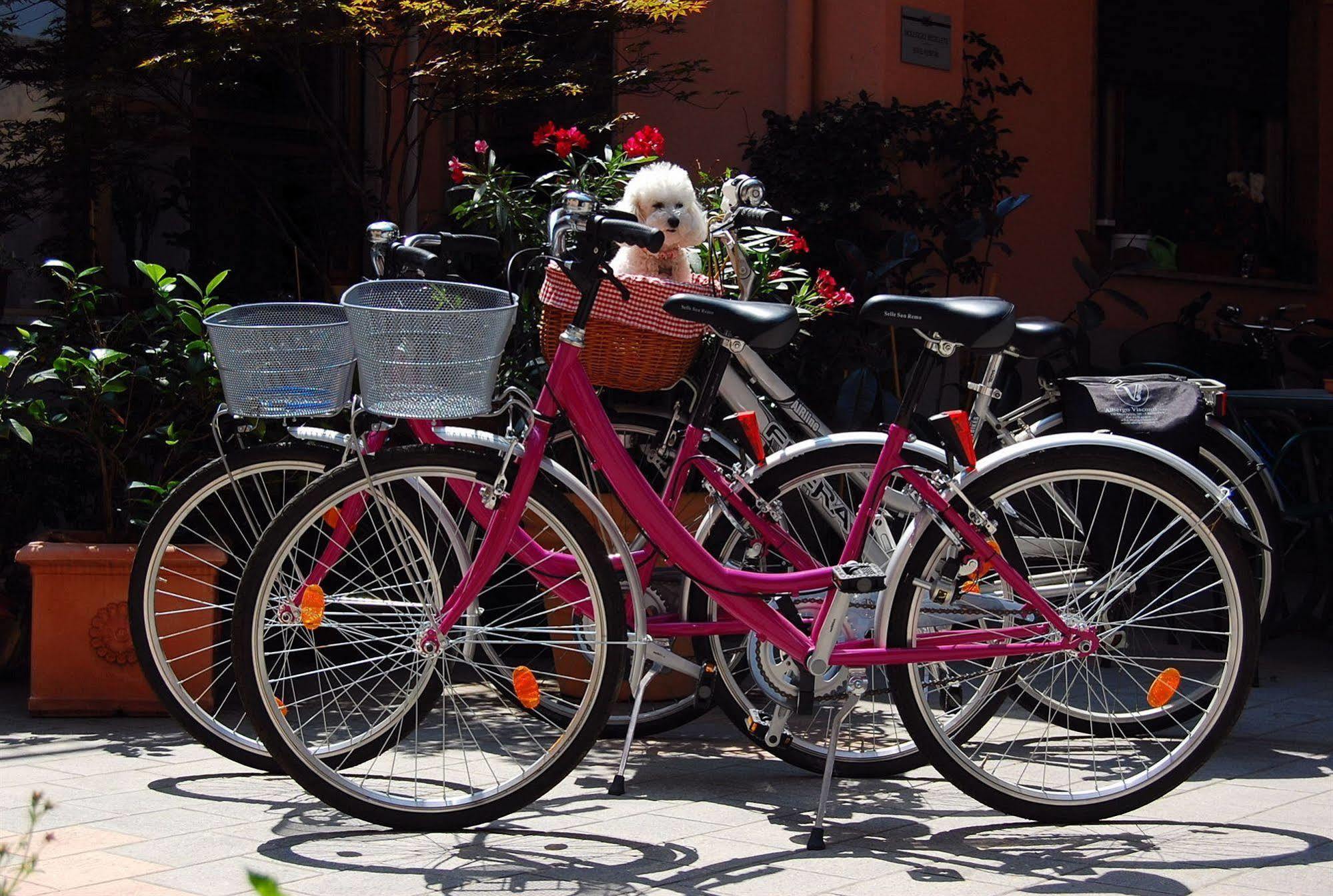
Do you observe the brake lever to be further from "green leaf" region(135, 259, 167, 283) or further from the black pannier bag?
"green leaf" region(135, 259, 167, 283)

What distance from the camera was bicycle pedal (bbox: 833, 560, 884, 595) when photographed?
3.51 metres

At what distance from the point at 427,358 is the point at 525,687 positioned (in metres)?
0.78

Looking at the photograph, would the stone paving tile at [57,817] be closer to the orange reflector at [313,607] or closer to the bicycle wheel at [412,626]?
the bicycle wheel at [412,626]

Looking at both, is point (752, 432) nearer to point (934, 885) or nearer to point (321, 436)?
point (321, 436)

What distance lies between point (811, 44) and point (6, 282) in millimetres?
3847

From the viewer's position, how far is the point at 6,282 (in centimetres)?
655

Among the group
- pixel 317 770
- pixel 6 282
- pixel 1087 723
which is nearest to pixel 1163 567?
pixel 1087 723

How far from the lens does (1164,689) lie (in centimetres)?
356

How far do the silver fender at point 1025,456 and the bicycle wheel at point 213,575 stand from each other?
4.62 ft

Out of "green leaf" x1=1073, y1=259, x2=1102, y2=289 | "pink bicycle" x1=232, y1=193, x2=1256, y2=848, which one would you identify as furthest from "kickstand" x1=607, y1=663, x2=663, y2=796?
"green leaf" x1=1073, y1=259, x2=1102, y2=289

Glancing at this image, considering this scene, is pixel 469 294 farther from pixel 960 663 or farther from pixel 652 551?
pixel 960 663

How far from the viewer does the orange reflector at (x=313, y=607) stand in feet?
11.3

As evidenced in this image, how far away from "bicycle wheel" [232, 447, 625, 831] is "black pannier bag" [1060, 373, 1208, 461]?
5.41 ft

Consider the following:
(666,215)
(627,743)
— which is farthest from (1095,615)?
(666,215)
